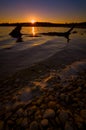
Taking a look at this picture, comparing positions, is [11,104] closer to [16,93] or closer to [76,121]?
[16,93]

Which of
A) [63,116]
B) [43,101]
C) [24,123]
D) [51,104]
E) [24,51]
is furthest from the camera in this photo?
[24,51]

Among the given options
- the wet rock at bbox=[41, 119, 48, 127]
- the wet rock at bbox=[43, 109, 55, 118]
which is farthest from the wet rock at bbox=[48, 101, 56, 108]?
the wet rock at bbox=[41, 119, 48, 127]

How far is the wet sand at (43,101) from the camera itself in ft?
8.44

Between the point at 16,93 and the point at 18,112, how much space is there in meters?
0.93

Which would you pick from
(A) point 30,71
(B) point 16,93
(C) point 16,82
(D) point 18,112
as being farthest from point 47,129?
(A) point 30,71

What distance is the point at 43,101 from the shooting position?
→ 3.28 meters

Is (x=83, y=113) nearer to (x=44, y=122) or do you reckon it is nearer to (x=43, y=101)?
(x=44, y=122)

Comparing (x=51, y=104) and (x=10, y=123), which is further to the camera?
(x=51, y=104)

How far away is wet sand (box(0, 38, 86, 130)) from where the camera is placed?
2.57 metres

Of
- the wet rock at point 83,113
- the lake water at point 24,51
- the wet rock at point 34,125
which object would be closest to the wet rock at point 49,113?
the wet rock at point 34,125

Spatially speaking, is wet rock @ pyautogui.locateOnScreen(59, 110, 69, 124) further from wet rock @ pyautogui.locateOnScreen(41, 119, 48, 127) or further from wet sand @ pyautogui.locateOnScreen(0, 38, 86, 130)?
wet rock @ pyautogui.locateOnScreen(41, 119, 48, 127)

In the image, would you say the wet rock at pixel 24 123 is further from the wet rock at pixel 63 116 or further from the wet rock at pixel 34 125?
the wet rock at pixel 63 116

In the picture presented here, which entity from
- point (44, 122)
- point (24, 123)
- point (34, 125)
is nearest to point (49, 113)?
point (44, 122)

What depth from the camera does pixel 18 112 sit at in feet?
9.48
